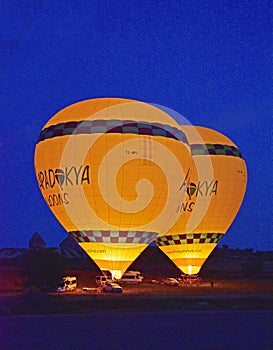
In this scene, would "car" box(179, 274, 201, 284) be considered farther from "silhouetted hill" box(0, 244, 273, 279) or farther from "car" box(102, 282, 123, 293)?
"car" box(102, 282, 123, 293)

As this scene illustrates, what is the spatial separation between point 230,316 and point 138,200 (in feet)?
44.0

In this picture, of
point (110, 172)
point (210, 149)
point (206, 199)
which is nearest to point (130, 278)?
point (206, 199)

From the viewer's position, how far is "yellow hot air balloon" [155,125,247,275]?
134 feet

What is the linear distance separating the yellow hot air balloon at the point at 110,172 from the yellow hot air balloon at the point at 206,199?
6.87m

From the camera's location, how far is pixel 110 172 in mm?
32625

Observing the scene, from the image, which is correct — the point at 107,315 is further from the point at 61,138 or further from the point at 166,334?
the point at 61,138

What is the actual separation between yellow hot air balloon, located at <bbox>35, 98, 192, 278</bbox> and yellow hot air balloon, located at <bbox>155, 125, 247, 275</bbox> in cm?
687

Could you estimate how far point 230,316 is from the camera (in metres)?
20.0

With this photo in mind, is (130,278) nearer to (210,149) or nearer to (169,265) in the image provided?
(210,149)

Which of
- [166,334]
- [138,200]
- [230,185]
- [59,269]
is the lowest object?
[166,334]

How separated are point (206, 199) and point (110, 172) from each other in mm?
9833

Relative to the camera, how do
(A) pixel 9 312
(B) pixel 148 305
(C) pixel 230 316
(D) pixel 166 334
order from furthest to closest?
(B) pixel 148 305 < (A) pixel 9 312 < (C) pixel 230 316 < (D) pixel 166 334

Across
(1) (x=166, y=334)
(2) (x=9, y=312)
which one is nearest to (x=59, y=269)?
(2) (x=9, y=312)

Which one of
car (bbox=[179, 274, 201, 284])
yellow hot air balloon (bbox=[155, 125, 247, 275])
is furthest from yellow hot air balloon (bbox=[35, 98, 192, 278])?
car (bbox=[179, 274, 201, 284])
